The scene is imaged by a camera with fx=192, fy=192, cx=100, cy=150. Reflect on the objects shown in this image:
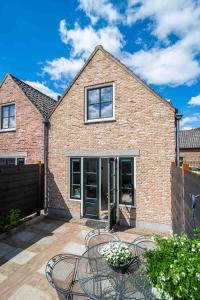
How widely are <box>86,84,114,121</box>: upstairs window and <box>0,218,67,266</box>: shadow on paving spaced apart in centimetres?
503

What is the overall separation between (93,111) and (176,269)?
7.62 m

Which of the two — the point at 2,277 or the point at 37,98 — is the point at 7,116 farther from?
the point at 2,277

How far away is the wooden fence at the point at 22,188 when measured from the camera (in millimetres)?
7594

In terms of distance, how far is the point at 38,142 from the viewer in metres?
9.97

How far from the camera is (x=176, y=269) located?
6.77 ft

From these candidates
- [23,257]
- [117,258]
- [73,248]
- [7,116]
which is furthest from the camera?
[7,116]

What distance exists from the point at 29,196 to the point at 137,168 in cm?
513

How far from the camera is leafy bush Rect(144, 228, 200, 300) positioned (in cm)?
199

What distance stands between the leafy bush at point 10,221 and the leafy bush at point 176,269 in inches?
248

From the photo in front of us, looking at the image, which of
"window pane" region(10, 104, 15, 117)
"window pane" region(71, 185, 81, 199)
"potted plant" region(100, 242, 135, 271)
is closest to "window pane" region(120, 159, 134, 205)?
"window pane" region(71, 185, 81, 199)

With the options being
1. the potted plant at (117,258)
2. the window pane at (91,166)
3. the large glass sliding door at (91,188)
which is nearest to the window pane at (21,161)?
the large glass sliding door at (91,188)

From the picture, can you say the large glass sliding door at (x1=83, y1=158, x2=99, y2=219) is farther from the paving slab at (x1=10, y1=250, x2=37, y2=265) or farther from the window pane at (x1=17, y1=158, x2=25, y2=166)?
the window pane at (x1=17, y1=158, x2=25, y2=166)

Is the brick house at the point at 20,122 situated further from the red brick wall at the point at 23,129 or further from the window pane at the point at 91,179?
the window pane at the point at 91,179

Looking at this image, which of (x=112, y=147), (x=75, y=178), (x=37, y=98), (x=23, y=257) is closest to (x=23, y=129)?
(x=37, y=98)
